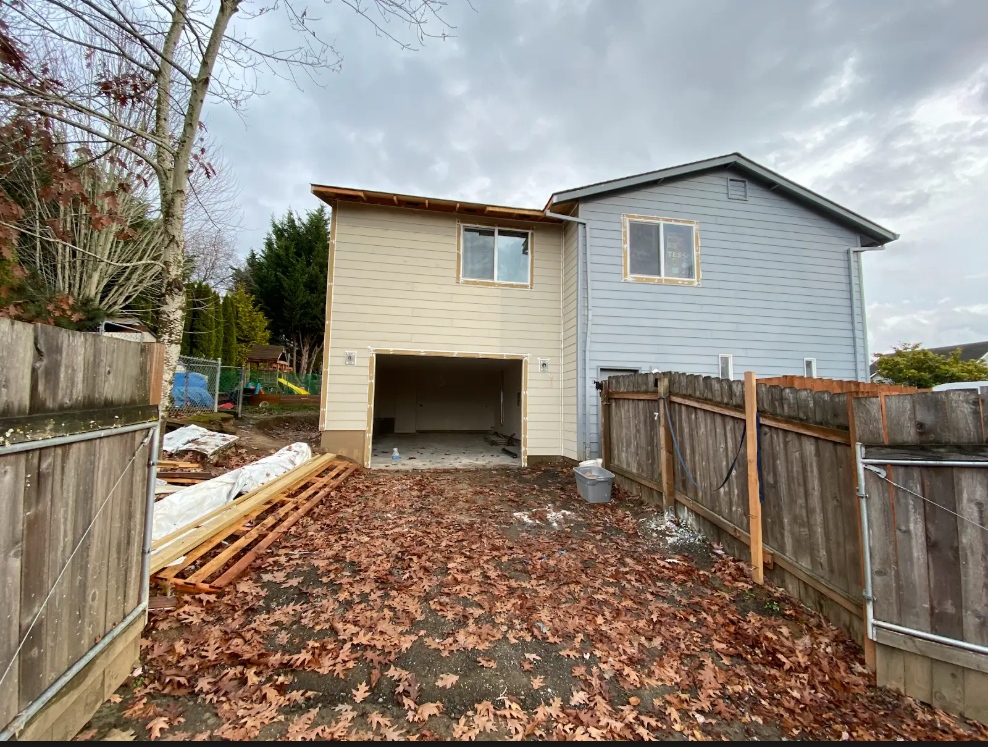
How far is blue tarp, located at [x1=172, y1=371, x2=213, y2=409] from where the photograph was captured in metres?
11.2

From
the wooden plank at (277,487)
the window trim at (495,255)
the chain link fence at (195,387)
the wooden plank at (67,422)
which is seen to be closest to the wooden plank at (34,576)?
the wooden plank at (67,422)

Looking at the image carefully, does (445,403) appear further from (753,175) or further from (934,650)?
(934,650)

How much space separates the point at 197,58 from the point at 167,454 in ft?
21.7

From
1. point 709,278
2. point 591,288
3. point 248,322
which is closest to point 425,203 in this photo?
point 591,288

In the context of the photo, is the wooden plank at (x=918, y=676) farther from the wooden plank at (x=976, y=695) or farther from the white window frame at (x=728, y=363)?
the white window frame at (x=728, y=363)

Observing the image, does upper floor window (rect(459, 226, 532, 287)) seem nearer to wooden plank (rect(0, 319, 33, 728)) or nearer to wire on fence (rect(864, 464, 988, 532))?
wire on fence (rect(864, 464, 988, 532))

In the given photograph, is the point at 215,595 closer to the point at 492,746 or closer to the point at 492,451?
the point at 492,746

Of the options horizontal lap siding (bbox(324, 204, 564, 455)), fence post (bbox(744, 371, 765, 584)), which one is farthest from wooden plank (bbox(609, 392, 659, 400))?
horizontal lap siding (bbox(324, 204, 564, 455))

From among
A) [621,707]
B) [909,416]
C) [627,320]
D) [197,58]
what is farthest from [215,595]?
[627,320]

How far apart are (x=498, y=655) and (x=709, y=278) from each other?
917 cm

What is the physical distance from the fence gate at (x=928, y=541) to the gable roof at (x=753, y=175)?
23.7 ft

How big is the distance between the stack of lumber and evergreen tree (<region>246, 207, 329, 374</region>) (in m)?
21.8

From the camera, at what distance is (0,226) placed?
3045 mm

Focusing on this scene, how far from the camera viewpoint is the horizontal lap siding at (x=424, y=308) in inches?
334
